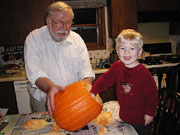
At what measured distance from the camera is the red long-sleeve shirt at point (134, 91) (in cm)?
87

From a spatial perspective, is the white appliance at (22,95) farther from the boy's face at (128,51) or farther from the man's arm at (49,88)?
the boy's face at (128,51)

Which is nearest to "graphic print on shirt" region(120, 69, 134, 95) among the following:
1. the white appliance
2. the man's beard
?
the man's beard

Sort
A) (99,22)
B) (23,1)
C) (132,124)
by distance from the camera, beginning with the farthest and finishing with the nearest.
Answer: (99,22)
(23,1)
(132,124)

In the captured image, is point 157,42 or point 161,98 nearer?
point 161,98

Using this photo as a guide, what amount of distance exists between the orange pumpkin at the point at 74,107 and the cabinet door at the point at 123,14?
6.63 ft

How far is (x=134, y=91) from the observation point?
88cm

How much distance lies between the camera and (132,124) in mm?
963

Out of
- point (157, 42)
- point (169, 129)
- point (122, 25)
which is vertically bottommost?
point (169, 129)

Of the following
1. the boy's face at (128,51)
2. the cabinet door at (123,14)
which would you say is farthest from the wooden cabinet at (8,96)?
the boy's face at (128,51)

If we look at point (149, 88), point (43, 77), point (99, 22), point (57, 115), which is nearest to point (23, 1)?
point (99, 22)

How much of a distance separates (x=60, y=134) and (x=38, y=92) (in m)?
0.60

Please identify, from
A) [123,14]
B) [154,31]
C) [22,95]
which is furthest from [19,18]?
[154,31]

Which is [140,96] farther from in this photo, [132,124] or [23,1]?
[23,1]

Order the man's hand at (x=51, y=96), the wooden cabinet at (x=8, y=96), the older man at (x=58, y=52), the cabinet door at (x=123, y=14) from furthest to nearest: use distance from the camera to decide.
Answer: the cabinet door at (x=123, y=14) < the wooden cabinet at (x=8, y=96) < the older man at (x=58, y=52) < the man's hand at (x=51, y=96)
